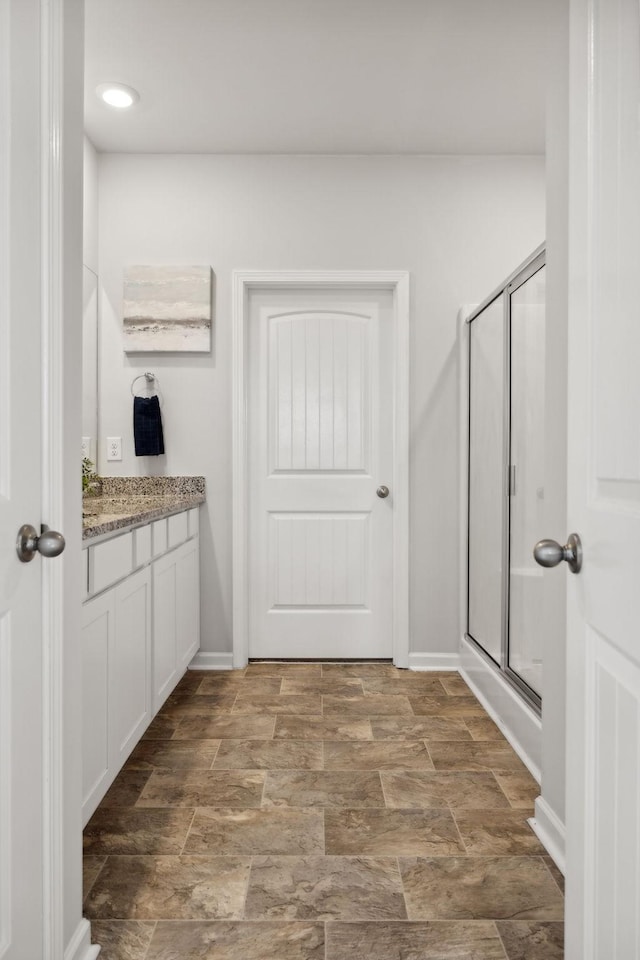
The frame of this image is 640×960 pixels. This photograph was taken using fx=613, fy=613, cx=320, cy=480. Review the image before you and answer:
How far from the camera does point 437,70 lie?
247 centimetres

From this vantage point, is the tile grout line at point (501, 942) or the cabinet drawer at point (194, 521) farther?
the cabinet drawer at point (194, 521)

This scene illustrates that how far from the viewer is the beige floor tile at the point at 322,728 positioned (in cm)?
234

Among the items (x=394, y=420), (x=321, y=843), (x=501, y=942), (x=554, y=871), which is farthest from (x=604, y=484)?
(x=394, y=420)

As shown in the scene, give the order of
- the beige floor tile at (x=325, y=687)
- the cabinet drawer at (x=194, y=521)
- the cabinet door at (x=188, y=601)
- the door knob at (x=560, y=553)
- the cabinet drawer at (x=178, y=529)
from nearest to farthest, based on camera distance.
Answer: the door knob at (x=560, y=553) → the cabinet drawer at (x=178, y=529) → the cabinet door at (x=188, y=601) → the beige floor tile at (x=325, y=687) → the cabinet drawer at (x=194, y=521)

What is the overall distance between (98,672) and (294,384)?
6.36ft

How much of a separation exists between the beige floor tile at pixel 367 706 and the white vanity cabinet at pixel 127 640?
0.68 m

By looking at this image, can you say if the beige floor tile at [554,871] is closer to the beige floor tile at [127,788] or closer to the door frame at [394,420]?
the beige floor tile at [127,788]

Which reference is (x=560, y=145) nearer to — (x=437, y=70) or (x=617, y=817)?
(x=437, y=70)

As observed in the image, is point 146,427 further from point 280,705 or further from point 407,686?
point 407,686

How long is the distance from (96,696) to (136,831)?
433mm

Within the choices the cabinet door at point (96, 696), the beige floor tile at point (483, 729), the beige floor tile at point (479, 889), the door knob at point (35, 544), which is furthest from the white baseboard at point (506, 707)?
the door knob at point (35, 544)

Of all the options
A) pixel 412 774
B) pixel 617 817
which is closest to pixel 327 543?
pixel 412 774

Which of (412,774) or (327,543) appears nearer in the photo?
(412,774)

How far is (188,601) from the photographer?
9.39 ft
